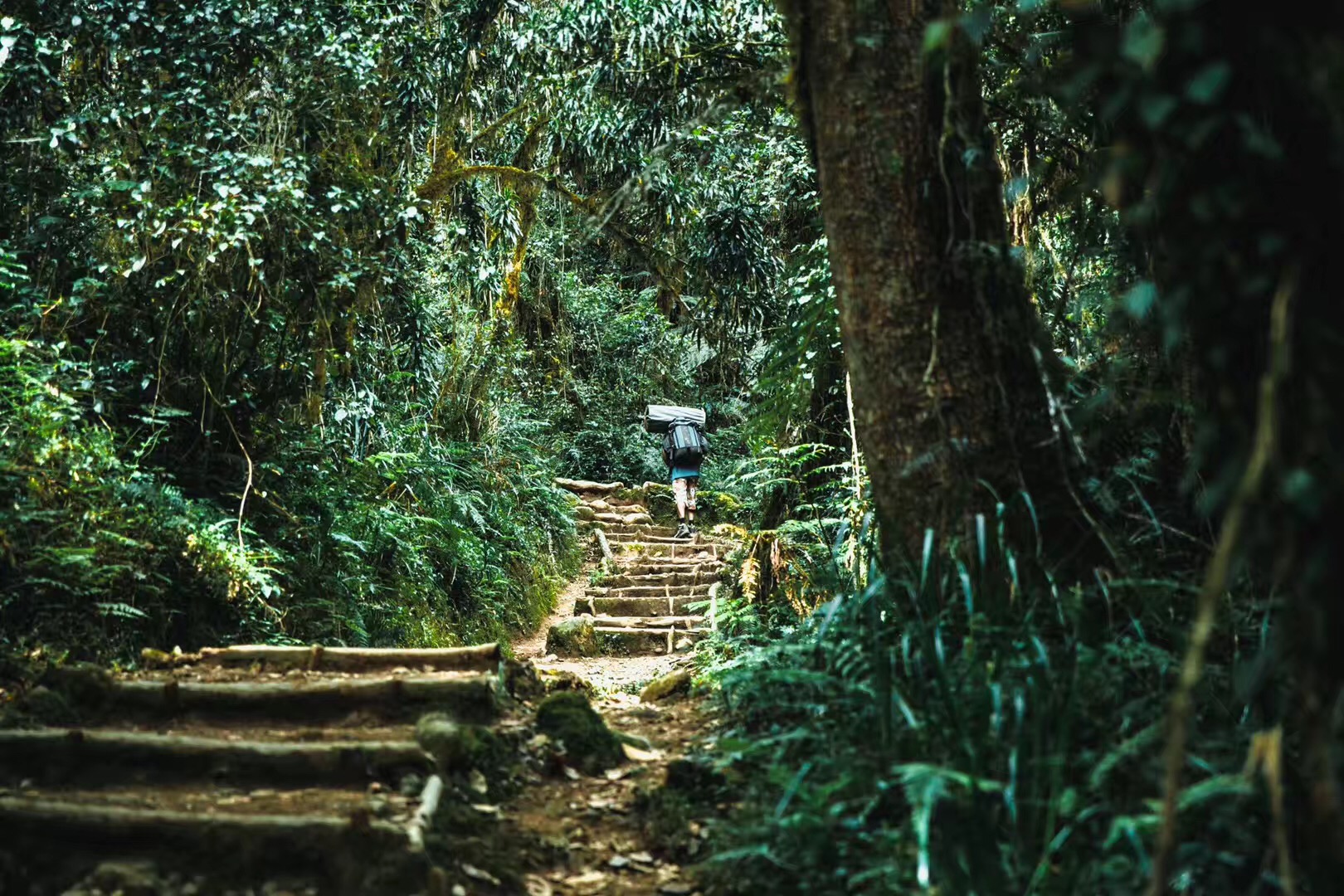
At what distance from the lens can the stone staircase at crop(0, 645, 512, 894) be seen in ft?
9.66

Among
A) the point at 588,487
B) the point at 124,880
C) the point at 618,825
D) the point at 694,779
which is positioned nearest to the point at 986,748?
the point at 694,779

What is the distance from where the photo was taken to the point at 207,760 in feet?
11.7

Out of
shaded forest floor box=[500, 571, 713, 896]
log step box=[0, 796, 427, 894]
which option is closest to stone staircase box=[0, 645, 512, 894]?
log step box=[0, 796, 427, 894]

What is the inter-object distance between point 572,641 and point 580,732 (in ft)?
17.7

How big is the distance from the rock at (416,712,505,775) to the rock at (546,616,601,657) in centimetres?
562

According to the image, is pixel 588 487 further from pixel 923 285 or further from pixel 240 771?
pixel 923 285

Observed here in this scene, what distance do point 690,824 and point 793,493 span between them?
455 centimetres

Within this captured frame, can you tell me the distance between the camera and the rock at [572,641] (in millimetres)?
9539

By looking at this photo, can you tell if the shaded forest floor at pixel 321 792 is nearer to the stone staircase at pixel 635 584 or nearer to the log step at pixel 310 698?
the log step at pixel 310 698

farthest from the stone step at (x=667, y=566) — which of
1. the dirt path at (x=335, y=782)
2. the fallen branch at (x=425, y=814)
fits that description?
the fallen branch at (x=425, y=814)

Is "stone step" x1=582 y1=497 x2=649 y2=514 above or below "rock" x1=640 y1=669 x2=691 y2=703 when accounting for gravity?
above

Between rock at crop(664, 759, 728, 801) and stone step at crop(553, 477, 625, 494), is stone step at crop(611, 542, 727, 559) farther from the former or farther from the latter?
rock at crop(664, 759, 728, 801)

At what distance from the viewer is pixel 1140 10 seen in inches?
170

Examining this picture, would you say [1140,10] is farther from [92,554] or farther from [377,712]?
[92,554]
